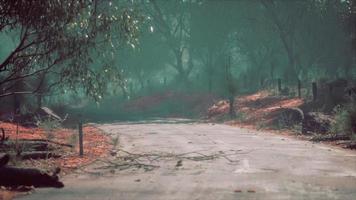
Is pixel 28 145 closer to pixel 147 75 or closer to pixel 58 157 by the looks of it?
pixel 58 157

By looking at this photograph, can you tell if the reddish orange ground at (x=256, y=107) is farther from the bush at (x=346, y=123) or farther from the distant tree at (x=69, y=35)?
the distant tree at (x=69, y=35)

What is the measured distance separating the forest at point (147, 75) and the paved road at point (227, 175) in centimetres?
23

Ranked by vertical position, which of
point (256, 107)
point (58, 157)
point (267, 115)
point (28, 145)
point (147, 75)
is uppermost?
point (147, 75)

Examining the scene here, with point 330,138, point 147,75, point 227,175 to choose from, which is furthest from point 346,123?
point 147,75

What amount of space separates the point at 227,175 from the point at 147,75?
233ft

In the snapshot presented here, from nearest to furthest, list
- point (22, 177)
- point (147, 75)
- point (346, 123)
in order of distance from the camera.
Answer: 1. point (22, 177)
2. point (346, 123)
3. point (147, 75)

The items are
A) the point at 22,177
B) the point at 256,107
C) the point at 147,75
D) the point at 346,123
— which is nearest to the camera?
the point at 22,177

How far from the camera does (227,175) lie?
39.8ft

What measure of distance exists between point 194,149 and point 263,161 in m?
3.57

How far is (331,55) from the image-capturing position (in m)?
51.1

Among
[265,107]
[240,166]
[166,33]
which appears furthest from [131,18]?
[166,33]

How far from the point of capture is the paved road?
391 inches

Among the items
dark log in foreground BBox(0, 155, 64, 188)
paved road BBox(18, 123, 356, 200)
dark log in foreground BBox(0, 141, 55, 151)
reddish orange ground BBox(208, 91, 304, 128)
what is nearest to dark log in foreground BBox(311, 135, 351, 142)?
paved road BBox(18, 123, 356, 200)

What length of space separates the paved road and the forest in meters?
0.23
